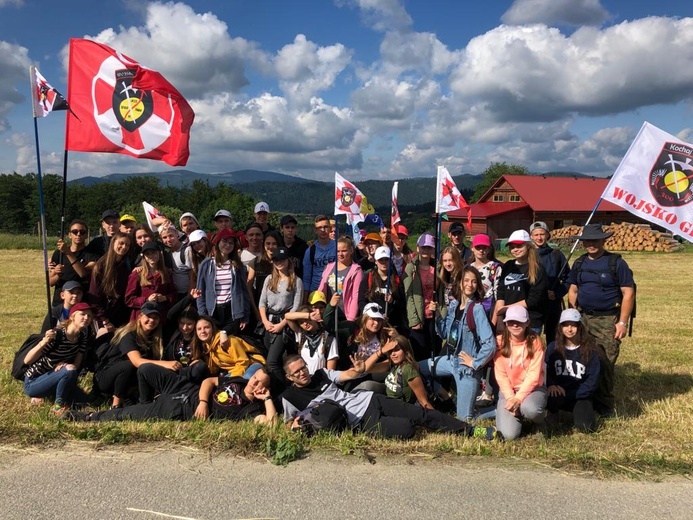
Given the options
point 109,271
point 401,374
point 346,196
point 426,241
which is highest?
point 346,196

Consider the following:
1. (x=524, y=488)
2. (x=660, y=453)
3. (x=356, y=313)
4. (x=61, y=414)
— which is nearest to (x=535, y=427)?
(x=660, y=453)

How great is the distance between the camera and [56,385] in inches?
238

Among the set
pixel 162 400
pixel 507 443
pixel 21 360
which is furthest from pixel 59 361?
pixel 507 443

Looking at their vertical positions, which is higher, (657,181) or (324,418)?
(657,181)

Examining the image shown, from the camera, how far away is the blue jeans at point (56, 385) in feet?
19.8

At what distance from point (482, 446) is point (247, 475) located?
2.18 meters

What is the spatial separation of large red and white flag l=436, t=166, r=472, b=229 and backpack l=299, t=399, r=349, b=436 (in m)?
3.74

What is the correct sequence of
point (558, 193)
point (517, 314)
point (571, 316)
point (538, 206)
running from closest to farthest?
point (517, 314), point (571, 316), point (538, 206), point (558, 193)

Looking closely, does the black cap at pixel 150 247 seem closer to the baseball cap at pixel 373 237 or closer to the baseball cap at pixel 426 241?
the baseball cap at pixel 373 237

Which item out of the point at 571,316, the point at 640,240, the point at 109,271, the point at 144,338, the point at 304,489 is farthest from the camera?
the point at 640,240

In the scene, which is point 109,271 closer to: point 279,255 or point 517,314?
point 279,255

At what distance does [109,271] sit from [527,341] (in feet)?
16.4

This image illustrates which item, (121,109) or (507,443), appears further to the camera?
(121,109)

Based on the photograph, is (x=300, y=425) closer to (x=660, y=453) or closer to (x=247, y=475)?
(x=247, y=475)
